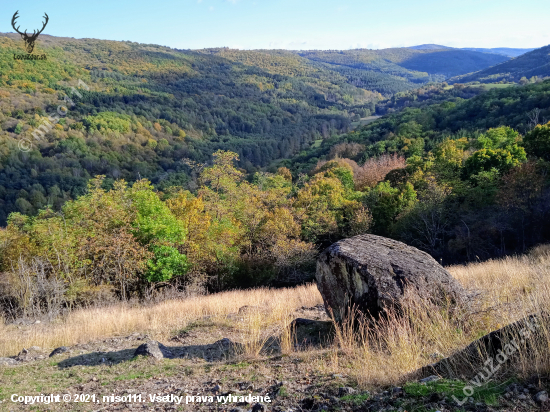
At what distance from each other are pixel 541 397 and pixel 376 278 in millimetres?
3176

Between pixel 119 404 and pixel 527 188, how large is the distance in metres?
21.3

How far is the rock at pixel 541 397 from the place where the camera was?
2.84 metres

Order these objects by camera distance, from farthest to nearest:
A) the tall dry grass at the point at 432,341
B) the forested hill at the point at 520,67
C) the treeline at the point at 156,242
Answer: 1. the forested hill at the point at 520,67
2. the treeline at the point at 156,242
3. the tall dry grass at the point at 432,341

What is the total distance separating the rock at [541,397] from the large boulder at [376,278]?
8.87 ft

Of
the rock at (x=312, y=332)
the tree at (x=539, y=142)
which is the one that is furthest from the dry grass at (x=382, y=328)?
the tree at (x=539, y=142)

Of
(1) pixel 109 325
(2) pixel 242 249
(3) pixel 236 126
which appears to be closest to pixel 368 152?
(2) pixel 242 249

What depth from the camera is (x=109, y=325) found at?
8.93 m

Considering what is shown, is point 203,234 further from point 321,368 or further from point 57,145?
point 57,145

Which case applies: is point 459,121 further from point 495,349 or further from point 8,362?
point 8,362

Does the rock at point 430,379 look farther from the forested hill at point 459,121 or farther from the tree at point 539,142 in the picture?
the forested hill at point 459,121

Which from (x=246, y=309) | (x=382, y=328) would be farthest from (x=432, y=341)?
(x=246, y=309)

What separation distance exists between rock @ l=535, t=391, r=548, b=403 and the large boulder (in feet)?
8.87

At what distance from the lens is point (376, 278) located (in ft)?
19.6

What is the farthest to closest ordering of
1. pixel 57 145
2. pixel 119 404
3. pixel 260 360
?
pixel 57 145 → pixel 260 360 → pixel 119 404
